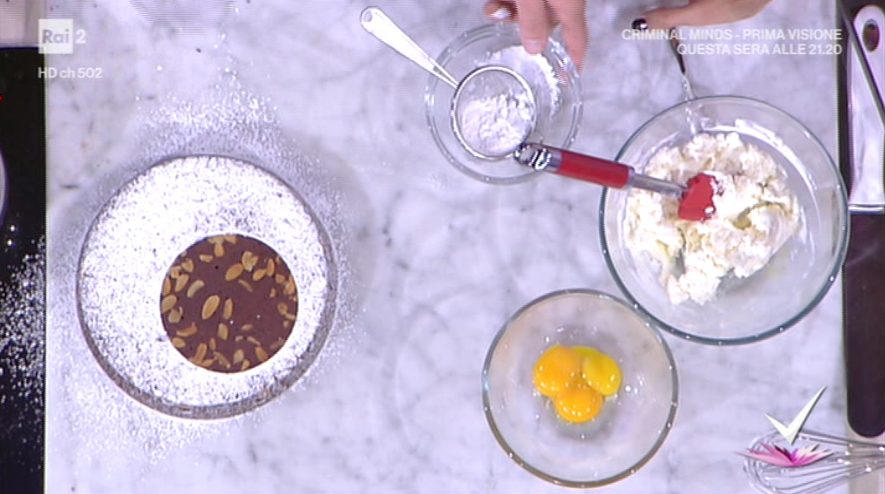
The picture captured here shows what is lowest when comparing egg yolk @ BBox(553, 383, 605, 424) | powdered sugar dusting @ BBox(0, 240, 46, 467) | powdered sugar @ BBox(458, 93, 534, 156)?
egg yolk @ BBox(553, 383, 605, 424)

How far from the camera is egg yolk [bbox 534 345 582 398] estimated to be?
832 mm

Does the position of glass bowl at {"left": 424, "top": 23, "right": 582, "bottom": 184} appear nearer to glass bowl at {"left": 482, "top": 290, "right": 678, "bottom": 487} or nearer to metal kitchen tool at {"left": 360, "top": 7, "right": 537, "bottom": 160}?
metal kitchen tool at {"left": 360, "top": 7, "right": 537, "bottom": 160}

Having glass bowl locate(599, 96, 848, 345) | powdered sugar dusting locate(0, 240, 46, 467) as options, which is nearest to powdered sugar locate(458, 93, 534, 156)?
glass bowl locate(599, 96, 848, 345)

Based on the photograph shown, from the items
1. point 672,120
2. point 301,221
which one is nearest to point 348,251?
point 301,221

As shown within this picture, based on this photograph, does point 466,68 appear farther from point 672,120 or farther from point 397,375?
point 397,375

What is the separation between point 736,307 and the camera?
839 millimetres

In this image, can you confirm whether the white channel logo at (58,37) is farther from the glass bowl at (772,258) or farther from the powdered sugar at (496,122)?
the glass bowl at (772,258)

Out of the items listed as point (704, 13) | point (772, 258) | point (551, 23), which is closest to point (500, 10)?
point (551, 23)

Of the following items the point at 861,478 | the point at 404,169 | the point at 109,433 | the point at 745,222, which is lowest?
the point at 861,478

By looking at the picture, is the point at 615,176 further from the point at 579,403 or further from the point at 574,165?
the point at 579,403

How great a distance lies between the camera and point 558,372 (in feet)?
2.73

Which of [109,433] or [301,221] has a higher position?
[301,221]

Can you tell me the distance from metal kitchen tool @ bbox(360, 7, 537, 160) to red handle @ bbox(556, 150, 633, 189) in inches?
4.7

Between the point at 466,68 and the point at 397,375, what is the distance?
0.31 meters
